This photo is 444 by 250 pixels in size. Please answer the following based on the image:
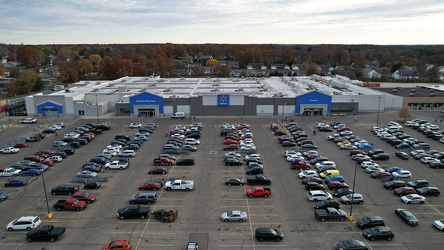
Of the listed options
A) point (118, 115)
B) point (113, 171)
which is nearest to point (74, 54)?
point (118, 115)

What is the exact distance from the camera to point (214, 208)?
21.8 meters

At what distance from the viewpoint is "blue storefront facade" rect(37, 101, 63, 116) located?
51250 millimetres

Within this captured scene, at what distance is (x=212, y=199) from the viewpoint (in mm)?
23125

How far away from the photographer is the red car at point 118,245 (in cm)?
1698

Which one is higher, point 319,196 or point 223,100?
point 223,100

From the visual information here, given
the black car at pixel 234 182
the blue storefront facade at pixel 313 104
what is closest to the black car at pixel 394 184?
the black car at pixel 234 182

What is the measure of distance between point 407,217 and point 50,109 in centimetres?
4931

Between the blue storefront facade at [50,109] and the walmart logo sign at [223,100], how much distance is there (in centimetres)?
2405

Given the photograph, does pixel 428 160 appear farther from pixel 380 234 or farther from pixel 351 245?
pixel 351 245

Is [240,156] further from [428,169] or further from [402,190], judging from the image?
[428,169]

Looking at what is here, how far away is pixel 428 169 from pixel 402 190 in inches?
294

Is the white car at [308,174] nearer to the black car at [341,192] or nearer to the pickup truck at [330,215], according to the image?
the black car at [341,192]

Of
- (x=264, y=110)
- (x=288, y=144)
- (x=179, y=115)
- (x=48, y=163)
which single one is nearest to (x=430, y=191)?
(x=288, y=144)

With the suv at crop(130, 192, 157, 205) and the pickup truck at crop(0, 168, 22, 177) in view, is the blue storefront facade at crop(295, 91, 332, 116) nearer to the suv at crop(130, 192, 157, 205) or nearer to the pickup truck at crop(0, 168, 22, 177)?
the suv at crop(130, 192, 157, 205)
